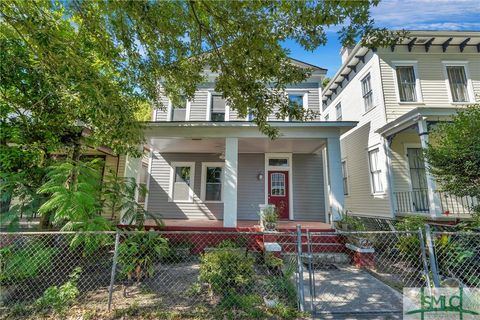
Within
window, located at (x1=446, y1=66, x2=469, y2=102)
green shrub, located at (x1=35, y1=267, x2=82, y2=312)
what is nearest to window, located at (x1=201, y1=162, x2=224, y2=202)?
green shrub, located at (x1=35, y1=267, x2=82, y2=312)

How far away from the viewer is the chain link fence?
12.2 ft

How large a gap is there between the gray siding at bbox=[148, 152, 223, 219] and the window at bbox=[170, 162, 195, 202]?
0.17 m

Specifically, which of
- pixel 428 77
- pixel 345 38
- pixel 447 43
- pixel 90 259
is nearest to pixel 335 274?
pixel 345 38

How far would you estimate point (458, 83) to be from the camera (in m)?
9.40

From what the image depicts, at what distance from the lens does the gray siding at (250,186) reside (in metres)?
9.96

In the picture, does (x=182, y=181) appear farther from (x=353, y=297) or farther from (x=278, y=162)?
(x=353, y=297)

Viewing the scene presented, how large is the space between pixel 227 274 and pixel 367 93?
374 inches

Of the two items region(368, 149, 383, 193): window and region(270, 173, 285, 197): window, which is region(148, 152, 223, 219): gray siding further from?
region(368, 149, 383, 193): window

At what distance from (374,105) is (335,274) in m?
7.07

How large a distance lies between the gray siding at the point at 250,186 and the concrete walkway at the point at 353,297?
4622 mm

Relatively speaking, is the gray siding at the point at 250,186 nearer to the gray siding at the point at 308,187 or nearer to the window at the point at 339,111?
the gray siding at the point at 308,187

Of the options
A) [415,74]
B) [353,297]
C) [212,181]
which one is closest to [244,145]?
[212,181]

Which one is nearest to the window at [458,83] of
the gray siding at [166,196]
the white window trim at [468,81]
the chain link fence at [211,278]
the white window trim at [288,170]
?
the white window trim at [468,81]

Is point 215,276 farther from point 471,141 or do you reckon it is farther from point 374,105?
point 374,105
